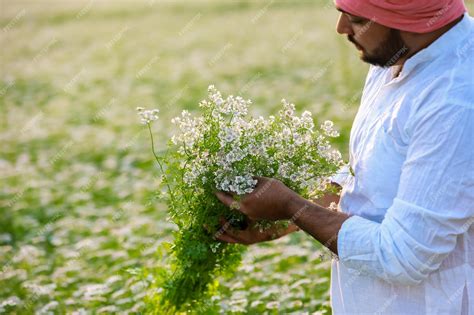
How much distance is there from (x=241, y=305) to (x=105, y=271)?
123cm

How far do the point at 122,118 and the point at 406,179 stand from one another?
8.70m

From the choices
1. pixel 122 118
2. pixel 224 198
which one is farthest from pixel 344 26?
pixel 122 118

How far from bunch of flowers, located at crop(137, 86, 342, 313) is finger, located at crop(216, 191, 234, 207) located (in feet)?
0.12

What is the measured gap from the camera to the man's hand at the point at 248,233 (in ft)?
9.89

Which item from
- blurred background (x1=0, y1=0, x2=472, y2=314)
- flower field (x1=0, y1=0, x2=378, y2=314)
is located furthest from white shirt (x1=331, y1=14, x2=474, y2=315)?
blurred background (x1=0, y1=0, x2=472, y2=314)

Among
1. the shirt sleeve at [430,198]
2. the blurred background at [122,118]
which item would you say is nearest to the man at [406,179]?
the shirt sleeve at [430,198]

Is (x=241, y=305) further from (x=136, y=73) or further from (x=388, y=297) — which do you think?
(x=136, y=73)

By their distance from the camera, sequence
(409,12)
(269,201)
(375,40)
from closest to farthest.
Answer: (409,12) → (375,40) → (269,201)

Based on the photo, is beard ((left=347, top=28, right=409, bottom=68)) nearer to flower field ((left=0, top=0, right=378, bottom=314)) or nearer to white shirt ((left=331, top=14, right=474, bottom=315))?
white shirt ((left=331, top=14, right=474, bottom=315))

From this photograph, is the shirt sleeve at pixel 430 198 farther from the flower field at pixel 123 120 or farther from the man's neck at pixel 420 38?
the flower field at pixel 123 120

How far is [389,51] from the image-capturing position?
2533mm

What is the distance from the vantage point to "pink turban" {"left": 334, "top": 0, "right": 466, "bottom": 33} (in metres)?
2.41

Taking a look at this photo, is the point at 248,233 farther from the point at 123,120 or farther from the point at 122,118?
the point at 122,118

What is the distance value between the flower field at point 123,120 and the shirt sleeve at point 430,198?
0.48 m
